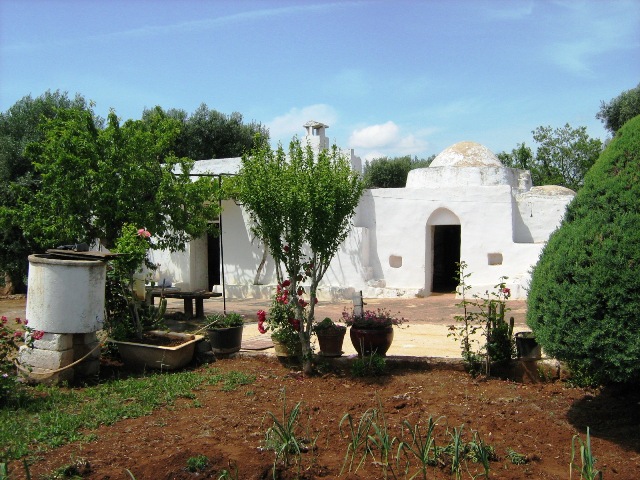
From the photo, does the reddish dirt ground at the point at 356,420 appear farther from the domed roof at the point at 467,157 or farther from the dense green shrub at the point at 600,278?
the domed roof at the point at 467,157

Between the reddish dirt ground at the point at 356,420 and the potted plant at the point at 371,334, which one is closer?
the reddish dirt ground at the point at 356,420

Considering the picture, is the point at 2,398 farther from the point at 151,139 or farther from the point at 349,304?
the point at 349,304

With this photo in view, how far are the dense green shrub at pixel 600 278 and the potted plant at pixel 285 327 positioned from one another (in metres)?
3.15

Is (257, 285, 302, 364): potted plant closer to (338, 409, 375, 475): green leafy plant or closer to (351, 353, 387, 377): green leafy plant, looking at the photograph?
(351, 353, 387, 377): green leafy plant

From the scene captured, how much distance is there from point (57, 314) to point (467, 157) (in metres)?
14.8

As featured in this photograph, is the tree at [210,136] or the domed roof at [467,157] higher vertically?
the tree at [210,136]

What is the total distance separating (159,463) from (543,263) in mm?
3415

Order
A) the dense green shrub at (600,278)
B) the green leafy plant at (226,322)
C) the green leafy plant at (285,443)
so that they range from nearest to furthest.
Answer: the green leafy plant at (285,443), the dense green shrub at (600,278), the green leafy plant at (226,322)

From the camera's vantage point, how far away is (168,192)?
1076 centimetres

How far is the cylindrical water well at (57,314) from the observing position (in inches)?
261

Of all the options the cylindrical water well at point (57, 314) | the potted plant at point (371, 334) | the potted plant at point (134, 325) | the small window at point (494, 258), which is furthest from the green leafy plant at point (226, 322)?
the small window at point (494, 258)

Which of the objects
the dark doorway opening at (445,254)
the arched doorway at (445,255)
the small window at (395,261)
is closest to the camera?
the small window at (395,261)

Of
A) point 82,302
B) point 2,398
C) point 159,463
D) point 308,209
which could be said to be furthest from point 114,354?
point 159,463

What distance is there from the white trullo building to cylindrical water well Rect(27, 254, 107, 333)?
876 centimetres
